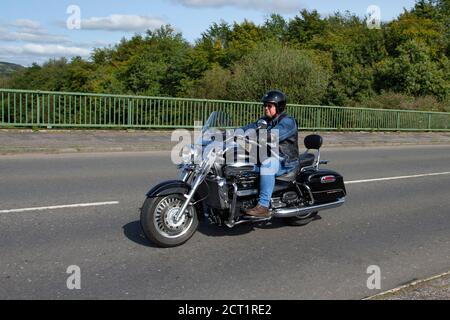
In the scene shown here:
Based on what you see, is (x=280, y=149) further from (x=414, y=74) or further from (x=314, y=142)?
(x=414, y=74)

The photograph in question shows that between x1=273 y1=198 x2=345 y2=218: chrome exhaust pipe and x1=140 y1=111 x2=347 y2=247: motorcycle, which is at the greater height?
x1=140 y1=111 x2=347 y2=247: motorcycle

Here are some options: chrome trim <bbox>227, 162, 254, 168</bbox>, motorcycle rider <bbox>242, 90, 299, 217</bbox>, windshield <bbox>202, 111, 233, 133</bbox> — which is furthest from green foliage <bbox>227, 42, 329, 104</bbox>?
chrome trim <bbox>227, 162, 254, 168</bbox>

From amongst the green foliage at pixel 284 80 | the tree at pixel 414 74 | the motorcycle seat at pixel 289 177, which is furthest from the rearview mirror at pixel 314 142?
the tree at pixel 414 74

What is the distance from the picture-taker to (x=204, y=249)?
578 cm

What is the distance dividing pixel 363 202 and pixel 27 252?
5.54m

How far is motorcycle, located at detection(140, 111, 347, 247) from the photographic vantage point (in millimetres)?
5570

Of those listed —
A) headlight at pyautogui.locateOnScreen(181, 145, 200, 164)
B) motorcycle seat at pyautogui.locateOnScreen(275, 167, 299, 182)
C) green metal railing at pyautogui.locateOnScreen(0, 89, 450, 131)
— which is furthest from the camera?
green metal railing at pyautogui.locateOnScreen(0, 89, 450, 131)

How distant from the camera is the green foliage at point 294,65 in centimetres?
3281

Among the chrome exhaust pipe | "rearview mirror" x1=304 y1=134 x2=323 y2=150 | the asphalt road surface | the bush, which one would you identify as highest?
the bush

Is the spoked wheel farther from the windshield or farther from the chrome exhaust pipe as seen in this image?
the windshield

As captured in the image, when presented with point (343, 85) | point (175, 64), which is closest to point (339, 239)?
point (343, 85)

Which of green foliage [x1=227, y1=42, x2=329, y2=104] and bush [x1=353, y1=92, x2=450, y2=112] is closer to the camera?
green foliage [x1=227, y1=42, x2=329, y2=104]

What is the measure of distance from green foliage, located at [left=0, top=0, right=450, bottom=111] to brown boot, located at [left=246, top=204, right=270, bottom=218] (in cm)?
2598

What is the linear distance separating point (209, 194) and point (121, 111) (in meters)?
12.6
